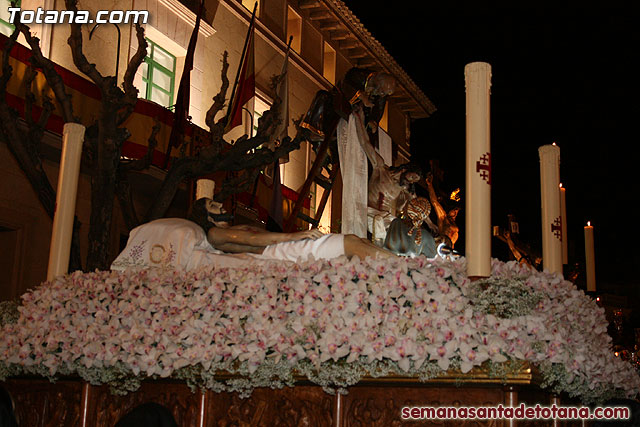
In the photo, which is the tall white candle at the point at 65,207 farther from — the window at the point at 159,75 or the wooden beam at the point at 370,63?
the wooden beam at the point at 370,63

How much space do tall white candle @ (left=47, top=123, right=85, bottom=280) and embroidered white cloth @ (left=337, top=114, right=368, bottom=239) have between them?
5.59 ft

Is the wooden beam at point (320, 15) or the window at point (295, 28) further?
the wooden beam at point (320, 15)

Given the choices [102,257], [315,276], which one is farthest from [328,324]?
[102,257]

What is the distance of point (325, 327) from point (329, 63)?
16855 mm

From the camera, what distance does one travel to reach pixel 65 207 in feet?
13.2

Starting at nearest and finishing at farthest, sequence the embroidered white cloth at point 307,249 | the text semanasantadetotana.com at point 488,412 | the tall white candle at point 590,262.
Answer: the text semanasantadetotana.com at point 488,412 → the embroidered white cloth at point 307,249 → the tall white candle at point 590,262

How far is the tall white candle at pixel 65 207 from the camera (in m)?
3.99

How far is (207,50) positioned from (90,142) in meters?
7.23

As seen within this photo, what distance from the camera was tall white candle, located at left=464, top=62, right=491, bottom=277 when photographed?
116 inches

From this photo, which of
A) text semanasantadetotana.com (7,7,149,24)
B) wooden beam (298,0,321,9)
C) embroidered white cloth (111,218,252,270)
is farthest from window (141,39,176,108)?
embroidered white cloth (111,218,252,270)

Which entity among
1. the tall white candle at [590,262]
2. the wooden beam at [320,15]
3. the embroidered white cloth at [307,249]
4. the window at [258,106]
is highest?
the wooden beam at [320,15]

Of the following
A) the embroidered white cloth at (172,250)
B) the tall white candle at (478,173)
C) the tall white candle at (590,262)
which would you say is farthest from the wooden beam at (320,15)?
the tall white candle at (478,173)

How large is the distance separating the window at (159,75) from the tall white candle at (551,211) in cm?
915

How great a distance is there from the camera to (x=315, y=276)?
313cm
